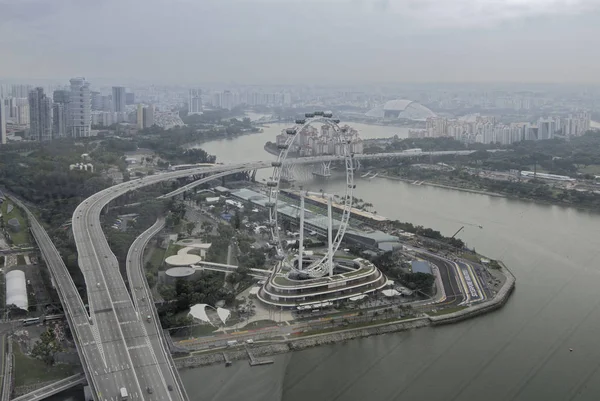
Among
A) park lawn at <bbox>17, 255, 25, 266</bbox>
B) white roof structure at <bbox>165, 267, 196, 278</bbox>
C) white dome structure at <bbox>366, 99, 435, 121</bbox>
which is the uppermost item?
Result: white dome structure at <bbox>366, 99, 435, 121</bbox>

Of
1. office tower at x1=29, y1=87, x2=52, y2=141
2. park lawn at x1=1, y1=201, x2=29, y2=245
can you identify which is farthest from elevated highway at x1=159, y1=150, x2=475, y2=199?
office tower at x1=29, y1=87, x2=52, y2=141

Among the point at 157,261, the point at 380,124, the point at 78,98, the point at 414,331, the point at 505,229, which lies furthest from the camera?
the point at 380,124

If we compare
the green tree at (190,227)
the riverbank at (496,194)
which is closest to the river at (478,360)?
the green tree at (190,227)

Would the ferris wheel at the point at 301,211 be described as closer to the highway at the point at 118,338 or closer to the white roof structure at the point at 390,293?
the white roof structure at the point at 390,293

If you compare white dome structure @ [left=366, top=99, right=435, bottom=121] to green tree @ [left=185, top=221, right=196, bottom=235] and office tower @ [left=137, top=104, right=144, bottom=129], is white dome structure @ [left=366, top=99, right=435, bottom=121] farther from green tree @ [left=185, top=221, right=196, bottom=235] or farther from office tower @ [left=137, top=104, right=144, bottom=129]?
green tree @ [left=185, top=221, right=196, bottom=235]

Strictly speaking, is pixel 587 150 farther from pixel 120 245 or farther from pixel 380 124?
pixel 120 245

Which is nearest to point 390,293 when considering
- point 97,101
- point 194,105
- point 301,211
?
point 301,211

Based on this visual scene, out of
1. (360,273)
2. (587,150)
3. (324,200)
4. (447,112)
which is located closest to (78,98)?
(324,200)
